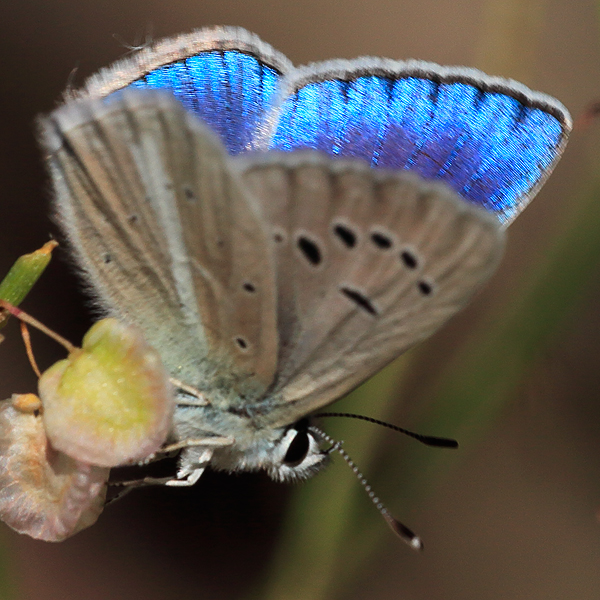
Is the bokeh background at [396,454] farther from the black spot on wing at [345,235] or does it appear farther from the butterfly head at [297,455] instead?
the black spot on wing at [345,235]

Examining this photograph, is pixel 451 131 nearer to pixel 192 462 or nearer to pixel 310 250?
pixel 310 250

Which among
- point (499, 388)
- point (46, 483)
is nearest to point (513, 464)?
point (499, 388)

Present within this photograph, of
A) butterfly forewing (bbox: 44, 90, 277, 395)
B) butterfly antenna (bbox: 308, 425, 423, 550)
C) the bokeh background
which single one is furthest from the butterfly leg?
the bokeh background

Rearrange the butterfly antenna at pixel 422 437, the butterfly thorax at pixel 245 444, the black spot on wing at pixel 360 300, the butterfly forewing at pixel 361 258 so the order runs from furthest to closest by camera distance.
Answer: the butterfly antenna at pixel 422 437 < the butterfly thorax at pixel 245 444 < the black spot on wing at pixel 360 300 < the butterfly forewing at pixel 361 258

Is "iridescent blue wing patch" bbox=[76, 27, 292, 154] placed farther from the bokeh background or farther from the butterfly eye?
the butterfly eye

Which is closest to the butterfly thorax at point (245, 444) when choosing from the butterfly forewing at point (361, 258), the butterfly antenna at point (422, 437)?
the butterfly antenna at point (422, 437)

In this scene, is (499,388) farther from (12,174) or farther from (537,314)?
(12,174)
